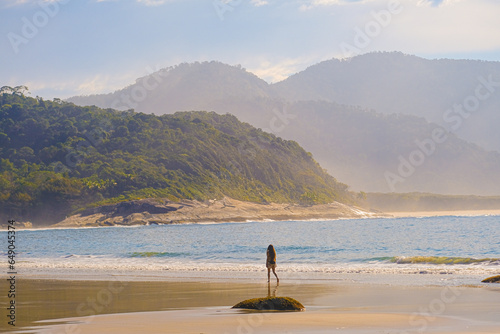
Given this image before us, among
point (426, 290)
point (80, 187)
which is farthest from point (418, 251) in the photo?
point (80, 187)

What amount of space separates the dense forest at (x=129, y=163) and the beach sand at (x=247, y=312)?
10656cm

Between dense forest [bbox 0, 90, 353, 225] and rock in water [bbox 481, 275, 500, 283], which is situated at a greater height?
dense forest [bbox 0, 90, 353, 225]

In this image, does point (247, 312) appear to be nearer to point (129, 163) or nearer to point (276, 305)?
point (276, 305)

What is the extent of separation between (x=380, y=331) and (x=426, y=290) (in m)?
8.19

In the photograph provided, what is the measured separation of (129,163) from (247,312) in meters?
140

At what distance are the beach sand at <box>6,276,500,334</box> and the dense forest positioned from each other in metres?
107

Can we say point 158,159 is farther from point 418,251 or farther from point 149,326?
point 149,326

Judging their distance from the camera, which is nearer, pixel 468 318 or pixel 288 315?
pixel 468 318

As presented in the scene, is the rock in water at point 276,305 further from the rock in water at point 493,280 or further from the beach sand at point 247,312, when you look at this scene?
the rock in water at point 493,280

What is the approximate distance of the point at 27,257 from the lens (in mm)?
47656

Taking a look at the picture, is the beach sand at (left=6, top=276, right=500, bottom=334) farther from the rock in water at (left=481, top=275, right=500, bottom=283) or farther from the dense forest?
the dense forest

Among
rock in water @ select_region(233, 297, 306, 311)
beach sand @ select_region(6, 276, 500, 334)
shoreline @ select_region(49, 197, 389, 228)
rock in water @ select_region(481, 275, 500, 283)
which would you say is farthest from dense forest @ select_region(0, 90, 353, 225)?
rock in water @ select_region(233, 297, 306, 311)

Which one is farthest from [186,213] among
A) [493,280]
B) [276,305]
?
[276,305]

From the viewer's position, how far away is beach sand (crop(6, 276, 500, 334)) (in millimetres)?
14953
